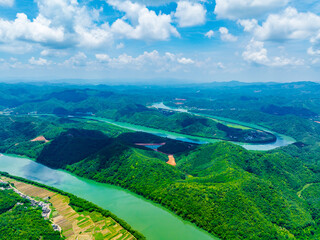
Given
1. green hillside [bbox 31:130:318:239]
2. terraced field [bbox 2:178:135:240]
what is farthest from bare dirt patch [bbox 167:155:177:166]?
terraced field [bbox 2:178:135:240]

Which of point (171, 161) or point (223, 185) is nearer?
point (223, 185)

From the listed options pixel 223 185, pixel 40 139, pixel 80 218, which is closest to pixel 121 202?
pixel 80 218

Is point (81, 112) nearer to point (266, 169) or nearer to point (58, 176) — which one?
point (58, 176)

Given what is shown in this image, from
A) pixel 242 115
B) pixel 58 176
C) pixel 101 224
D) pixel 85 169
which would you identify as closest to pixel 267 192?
pixel 101 224

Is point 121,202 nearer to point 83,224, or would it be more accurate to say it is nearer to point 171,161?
point 83,224

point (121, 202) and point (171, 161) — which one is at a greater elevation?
point (171, 161)
